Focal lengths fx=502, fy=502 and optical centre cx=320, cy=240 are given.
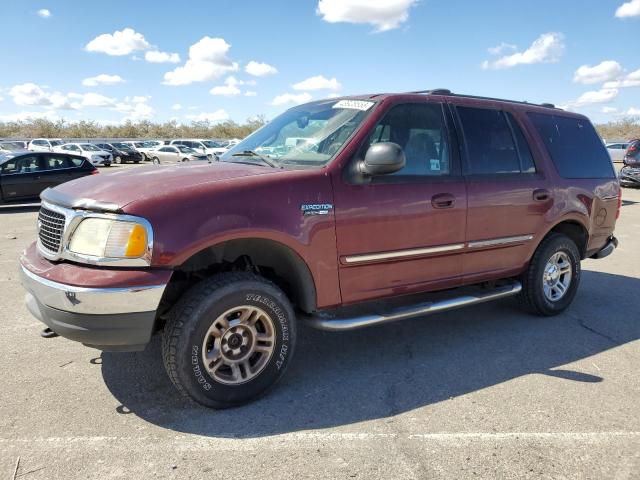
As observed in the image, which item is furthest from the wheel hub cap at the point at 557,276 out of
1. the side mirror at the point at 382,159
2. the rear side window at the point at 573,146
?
the side mirror at the point at 382,159

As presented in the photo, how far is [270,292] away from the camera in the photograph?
3.20 meters

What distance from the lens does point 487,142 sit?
4.39 meters

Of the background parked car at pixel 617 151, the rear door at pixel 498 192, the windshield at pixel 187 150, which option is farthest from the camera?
the windshield at pixel 187 150

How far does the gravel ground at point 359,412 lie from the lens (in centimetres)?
265

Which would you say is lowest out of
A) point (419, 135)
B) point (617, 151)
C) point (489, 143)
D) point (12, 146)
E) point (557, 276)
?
point (617, 151)

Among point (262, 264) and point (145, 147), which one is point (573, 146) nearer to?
point (262, 264)

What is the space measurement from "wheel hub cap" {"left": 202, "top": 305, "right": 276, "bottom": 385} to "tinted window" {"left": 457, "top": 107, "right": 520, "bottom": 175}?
2149 millimetres

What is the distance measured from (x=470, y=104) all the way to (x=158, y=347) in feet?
11.0

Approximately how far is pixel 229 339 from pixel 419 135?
2.17 metres

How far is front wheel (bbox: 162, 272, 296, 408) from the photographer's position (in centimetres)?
299

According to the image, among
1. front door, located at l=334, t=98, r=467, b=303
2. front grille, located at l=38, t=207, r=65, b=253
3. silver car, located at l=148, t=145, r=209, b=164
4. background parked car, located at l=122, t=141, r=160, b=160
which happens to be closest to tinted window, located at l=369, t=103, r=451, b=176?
front door, located at l=334, t=98, r=467, b=303

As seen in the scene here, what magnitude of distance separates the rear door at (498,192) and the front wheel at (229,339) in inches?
70.7

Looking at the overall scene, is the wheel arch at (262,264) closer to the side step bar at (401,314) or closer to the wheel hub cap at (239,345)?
the side step bar at (401,314)

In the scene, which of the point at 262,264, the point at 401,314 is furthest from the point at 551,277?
the point at 262,264
